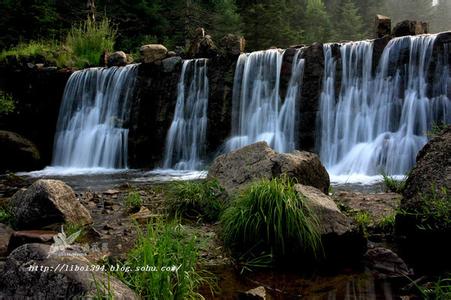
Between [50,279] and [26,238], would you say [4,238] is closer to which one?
[26,238]

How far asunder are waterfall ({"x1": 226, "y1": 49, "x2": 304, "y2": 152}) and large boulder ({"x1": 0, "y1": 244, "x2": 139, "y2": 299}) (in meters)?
11.1

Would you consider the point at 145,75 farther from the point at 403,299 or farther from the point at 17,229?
the point at 403,299

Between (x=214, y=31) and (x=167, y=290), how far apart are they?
25.5 metres

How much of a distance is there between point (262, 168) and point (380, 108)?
763 cm

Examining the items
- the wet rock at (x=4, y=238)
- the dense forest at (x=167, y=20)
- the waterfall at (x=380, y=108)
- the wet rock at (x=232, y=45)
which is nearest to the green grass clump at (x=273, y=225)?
the wet rock at (x=4, y=238)

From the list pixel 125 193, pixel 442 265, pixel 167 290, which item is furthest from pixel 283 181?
pixel 125 193

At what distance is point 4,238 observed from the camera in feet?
16.5

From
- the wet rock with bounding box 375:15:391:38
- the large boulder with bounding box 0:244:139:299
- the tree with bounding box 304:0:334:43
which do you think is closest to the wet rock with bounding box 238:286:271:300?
the large boulder with bounding box 0:244:139:299

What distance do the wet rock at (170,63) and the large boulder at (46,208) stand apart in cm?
1071

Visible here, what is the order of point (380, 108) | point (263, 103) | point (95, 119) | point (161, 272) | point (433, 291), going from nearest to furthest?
point (161, 272) < point (433, 291) < point (380, 108) < point (263, 103) < point (95, 119)

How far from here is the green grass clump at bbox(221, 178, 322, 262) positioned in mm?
4480

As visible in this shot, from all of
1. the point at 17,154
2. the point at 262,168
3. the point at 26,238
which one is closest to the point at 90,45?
the point at 17,154

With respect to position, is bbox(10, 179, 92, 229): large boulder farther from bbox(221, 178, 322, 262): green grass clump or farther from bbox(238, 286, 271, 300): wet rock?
bbox(238, 286, 271, 300): wet rock

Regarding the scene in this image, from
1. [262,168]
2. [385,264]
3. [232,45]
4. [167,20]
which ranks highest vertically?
[167,20]
